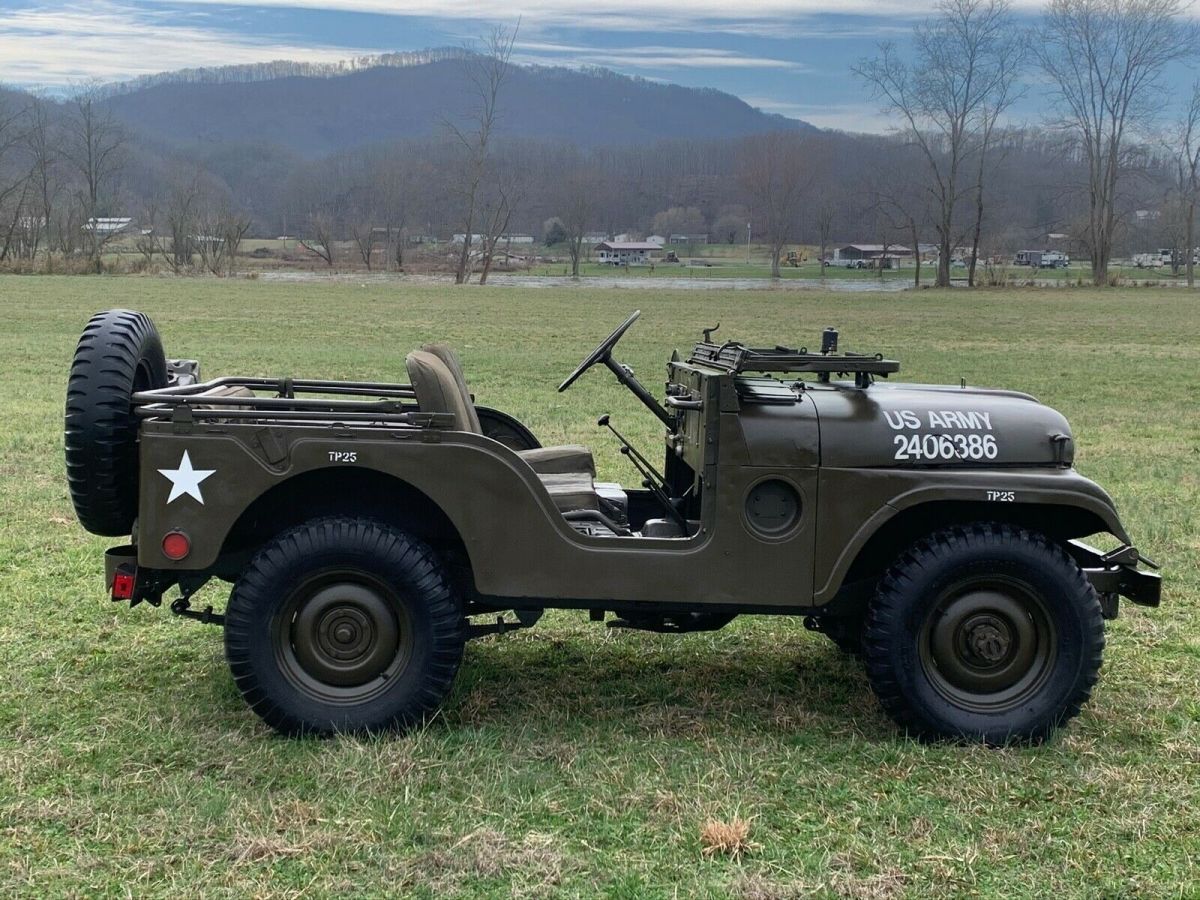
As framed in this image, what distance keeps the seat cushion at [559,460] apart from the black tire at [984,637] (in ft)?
5.48

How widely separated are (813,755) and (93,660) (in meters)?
3.25

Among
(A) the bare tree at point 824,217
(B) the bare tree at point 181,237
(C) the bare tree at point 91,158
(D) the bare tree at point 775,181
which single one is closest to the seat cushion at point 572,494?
(B) the bare tree at point 181,237

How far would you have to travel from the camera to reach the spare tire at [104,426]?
15.6ft

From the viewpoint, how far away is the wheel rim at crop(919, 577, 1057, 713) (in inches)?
192

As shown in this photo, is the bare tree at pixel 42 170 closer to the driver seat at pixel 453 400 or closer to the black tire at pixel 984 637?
the driver seat at pixel 453 400

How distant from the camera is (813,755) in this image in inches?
190

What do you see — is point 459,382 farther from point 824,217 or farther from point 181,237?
point 824,217

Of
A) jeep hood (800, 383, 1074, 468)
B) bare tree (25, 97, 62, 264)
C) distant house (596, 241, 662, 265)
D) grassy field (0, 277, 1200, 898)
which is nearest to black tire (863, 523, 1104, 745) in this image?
grassy field (0, 277, 1200, 898)

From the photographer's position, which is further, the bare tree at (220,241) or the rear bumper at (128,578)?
the bare tree at (220,241)

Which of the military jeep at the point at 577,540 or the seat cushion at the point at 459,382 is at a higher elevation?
the seat cushion at the point at 459,382

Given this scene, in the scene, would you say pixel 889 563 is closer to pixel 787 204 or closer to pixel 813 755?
pixel 813 755

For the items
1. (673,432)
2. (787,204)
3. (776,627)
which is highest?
(787,204)

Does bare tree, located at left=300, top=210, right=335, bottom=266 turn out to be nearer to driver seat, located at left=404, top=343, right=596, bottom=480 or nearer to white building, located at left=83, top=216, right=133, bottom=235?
white building, located at left=83, top=216, right=133, bottom=235

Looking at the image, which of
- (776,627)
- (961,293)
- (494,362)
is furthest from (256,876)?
(961,293)
